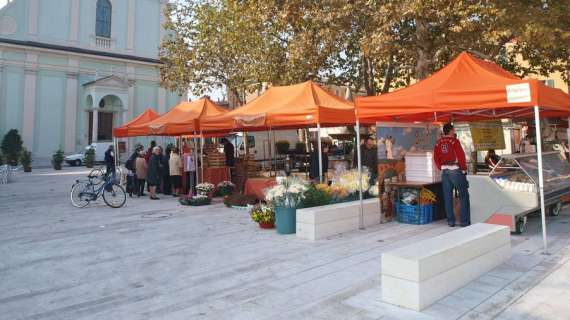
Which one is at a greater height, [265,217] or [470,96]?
[470,96]

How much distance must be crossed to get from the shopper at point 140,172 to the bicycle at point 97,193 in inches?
83.7

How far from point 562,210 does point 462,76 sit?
193 inches

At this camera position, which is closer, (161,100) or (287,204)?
(287,204)

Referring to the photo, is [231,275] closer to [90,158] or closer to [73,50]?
[90,158]

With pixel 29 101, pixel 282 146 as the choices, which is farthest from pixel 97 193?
pixel 29 101

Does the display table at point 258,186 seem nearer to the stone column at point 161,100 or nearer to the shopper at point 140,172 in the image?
the shopper at point 140,172

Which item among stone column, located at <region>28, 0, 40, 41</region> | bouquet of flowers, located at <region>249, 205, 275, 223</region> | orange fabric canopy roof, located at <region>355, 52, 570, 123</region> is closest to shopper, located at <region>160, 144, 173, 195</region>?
bouquet of flowers, located at <region>249, 205, 275, 223</region>

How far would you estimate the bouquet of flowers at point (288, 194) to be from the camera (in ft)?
23.7

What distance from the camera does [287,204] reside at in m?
7.26

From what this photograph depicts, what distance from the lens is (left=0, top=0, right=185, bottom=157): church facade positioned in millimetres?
30578

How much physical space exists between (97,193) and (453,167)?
8714 millimetres

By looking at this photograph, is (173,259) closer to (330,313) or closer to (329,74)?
(330,313)

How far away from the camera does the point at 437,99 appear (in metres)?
6.52

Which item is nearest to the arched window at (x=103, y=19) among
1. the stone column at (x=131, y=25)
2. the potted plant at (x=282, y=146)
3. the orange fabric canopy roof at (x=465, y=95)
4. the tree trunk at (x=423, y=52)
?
the stone column at (x=131, y=25)
